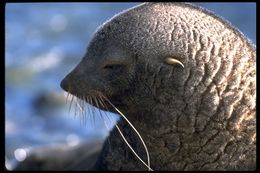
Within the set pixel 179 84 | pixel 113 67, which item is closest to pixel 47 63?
pixel 113 67

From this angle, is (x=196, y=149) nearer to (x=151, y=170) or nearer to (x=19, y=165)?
(x=151, y=170)

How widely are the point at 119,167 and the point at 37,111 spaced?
272 inches

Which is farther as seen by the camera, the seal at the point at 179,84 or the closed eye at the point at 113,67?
the closed eye at the point at 113,67

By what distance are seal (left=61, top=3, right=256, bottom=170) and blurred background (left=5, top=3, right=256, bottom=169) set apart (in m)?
3.85

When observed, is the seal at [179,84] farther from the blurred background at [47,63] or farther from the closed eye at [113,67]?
the blurred background at [47,63]

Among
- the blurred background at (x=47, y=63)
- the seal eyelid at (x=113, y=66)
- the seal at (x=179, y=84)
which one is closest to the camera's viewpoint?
the seal at (x=179, y=84)

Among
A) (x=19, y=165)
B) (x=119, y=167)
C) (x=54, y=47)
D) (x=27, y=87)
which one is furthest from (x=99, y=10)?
(x=119, y=167)

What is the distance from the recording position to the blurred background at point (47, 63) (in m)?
13.0

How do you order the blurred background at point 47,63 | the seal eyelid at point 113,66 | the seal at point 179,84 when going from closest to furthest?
the seal at point 179,84 < the seal eyelid at point 113,66 < the blurred background at point 47,63

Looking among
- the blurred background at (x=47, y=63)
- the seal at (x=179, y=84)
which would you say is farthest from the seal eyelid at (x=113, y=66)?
the blurred background at (x=47, y=63)

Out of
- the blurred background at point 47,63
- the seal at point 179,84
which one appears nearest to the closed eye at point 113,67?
the seal at point 179,84

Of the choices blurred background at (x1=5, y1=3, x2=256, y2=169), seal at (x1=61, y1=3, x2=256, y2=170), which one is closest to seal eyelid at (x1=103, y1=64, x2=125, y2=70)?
seal at (x1=61, y1=3, x2=256, y2=170)

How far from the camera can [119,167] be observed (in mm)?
7031

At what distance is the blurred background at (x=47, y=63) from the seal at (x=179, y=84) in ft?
12.6
